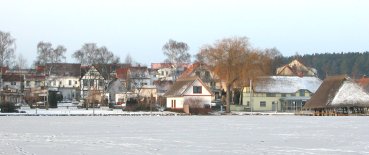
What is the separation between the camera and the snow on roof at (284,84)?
3391 inches

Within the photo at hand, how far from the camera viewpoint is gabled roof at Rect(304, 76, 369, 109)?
6931cm

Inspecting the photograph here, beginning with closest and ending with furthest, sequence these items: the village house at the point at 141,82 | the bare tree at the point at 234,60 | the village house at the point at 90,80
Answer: the bare tree at the point at 234,60
the village house at the point at 141,82
the village house at the point at 90,80

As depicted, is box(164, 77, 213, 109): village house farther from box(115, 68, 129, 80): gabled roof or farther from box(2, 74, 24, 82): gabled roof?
box(2, 74, 24, 82): gabled roof

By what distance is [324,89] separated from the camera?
2896 inches

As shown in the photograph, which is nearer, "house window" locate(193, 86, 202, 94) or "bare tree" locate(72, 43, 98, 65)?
"house window" locate(193, 86, 202, 94)

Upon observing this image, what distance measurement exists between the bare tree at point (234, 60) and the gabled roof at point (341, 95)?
28.7 feet

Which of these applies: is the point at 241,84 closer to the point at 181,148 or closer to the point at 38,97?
the point at 38,97

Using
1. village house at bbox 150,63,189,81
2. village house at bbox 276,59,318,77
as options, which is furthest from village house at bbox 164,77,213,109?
village house at bbox 276,59,318,77

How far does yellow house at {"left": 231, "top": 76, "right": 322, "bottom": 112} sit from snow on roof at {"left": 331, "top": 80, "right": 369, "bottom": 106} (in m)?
14.1

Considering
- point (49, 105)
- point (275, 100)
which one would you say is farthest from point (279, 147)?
point (275, 100)

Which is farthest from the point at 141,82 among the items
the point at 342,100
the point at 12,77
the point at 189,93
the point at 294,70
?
the point at 342,100

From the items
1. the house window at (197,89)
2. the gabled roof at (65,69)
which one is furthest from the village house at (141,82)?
the house window at (197,89)

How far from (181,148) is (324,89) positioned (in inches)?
2189

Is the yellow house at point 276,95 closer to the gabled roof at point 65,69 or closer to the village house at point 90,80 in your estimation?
the village house at point 90,80
